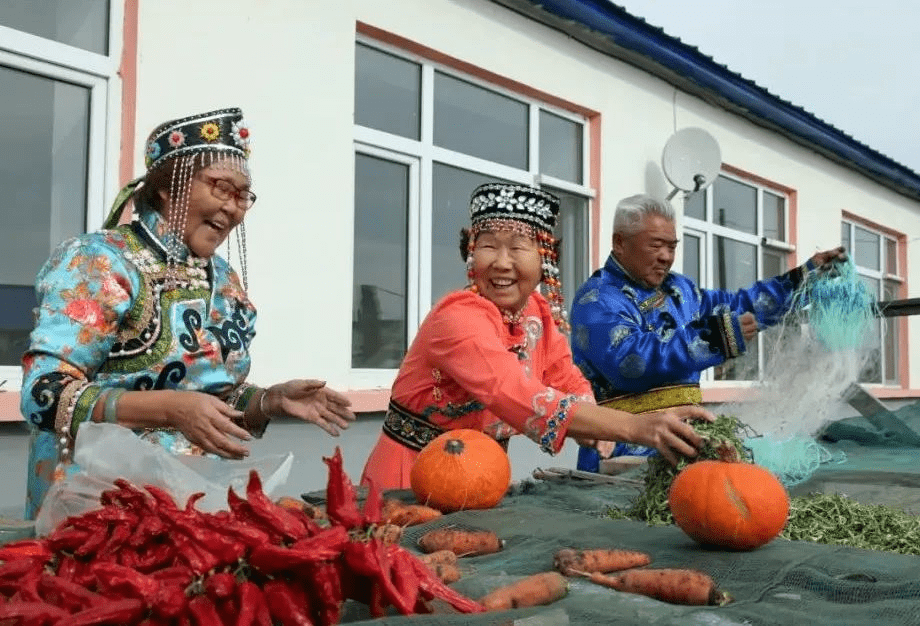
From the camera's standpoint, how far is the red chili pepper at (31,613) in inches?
48.1

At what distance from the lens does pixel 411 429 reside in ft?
9.80

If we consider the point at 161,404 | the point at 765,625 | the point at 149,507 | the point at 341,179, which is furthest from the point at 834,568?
the point at 341,179

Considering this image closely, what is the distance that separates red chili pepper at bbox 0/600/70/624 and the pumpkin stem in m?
1.26

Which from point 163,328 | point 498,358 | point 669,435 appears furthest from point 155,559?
point 498,358

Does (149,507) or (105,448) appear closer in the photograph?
(149,507)

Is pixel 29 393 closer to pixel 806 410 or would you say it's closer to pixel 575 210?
pixel 806 410

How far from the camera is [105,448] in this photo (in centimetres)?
184

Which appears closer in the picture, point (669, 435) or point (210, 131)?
point (669, 435)

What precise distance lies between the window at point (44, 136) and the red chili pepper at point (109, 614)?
3065mm

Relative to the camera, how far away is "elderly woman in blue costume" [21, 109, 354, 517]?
2.05m

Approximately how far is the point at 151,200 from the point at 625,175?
5875 mm

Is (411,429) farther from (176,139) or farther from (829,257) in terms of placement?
(829,257)

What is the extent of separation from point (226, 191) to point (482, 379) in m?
0.91

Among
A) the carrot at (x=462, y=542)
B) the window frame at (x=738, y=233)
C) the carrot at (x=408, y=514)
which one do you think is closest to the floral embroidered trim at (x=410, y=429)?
the carrot at (x=408, y=514)
